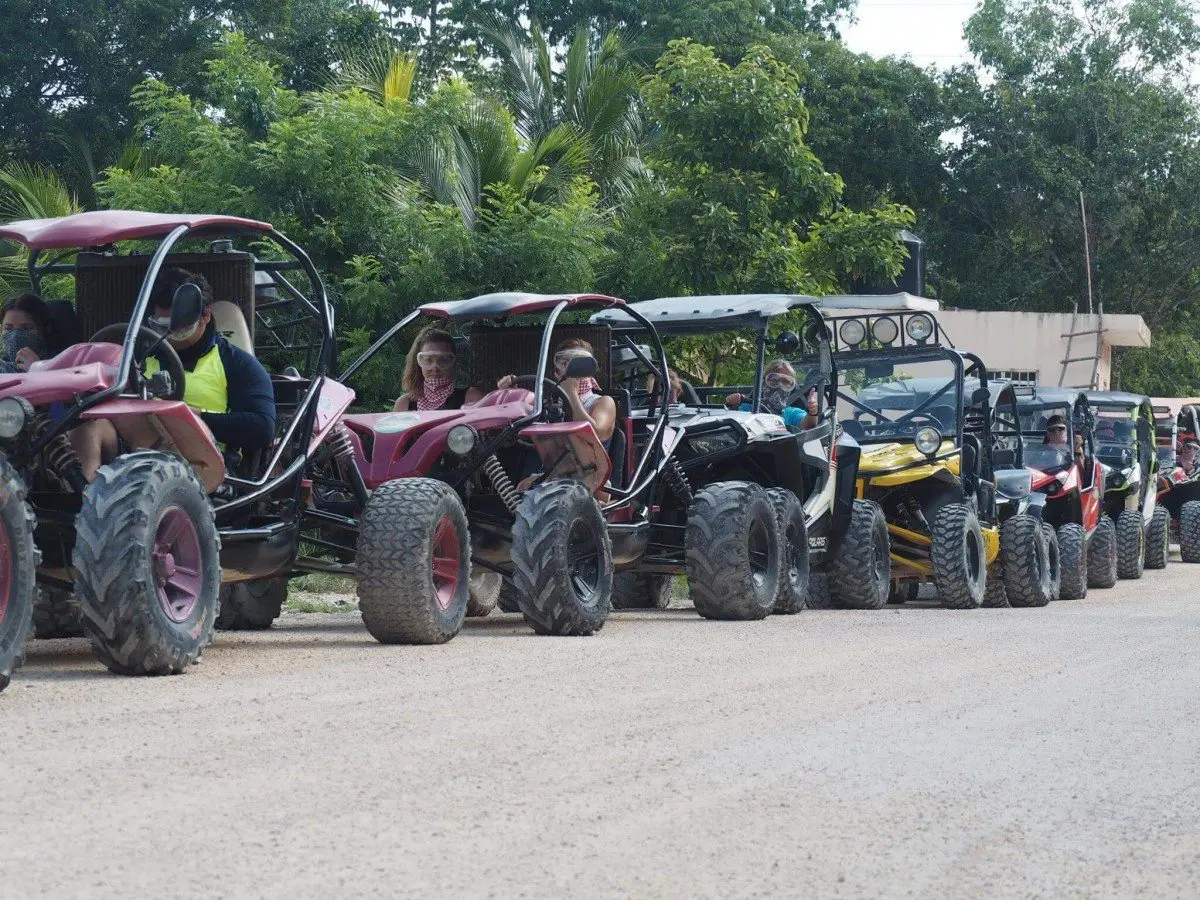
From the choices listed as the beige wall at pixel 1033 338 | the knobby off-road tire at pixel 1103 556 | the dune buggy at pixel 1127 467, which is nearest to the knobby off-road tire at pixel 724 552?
the knobby off-road tire at pixel 1103 556

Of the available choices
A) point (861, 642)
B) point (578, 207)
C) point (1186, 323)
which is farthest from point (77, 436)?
point (1186, 323)

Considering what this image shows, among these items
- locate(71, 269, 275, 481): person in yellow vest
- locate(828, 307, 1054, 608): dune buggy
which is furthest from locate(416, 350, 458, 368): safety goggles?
locate(828, 307, 1054, 608): dune buggy

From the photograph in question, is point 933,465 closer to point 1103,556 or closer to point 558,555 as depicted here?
point 1103,556

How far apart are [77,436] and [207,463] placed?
0.67 m

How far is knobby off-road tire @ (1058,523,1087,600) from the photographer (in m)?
18.8

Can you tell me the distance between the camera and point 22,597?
23.1 ft

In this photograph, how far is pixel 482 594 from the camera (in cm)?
1315

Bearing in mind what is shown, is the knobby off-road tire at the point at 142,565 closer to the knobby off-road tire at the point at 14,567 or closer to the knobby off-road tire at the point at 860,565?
the knobby off-road tire at the point at 14,567

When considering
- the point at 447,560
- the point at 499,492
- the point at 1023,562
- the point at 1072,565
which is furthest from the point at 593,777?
the point at 1072,565

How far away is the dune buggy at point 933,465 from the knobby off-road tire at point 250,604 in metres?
6.03

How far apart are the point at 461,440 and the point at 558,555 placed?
2.97ft

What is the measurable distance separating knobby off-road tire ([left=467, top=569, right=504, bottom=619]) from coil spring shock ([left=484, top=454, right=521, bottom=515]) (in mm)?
2051

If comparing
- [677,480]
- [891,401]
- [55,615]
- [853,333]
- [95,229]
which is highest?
[95,229]

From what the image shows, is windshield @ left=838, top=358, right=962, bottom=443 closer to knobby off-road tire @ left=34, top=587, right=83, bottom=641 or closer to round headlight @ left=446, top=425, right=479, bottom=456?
round headlight @ left=446, top=425, right=479, bottom=456
